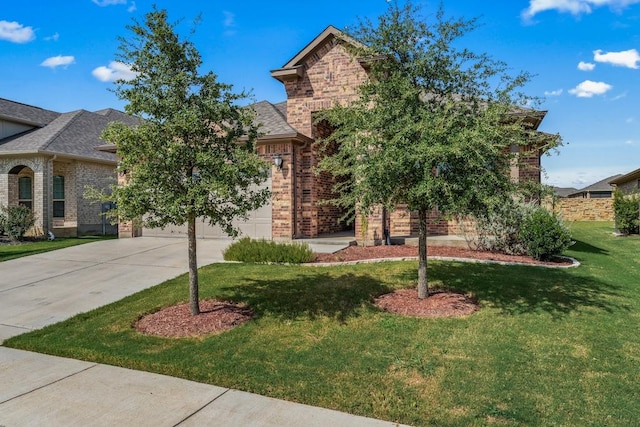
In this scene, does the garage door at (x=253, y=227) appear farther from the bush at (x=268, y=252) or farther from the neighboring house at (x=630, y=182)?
the neighboring house at (x=630, y=182)

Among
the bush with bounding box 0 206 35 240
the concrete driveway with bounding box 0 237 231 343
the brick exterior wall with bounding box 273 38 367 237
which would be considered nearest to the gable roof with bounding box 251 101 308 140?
the brick exterior wall with bounding box 273 38 367 237

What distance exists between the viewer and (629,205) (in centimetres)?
1867

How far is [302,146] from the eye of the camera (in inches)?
547

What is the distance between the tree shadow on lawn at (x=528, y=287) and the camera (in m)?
6.46

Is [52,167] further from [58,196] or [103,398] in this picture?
[103,398]

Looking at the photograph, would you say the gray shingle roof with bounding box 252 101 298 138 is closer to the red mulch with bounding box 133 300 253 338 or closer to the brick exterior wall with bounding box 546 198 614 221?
the red mulch with bounding box 133 300 253 338

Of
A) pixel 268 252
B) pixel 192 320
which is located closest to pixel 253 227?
pixel 268 252

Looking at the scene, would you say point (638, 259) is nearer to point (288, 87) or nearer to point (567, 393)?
point (567, 393)

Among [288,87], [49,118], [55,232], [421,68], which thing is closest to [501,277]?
[421,68]

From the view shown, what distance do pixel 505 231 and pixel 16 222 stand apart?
1785 cm

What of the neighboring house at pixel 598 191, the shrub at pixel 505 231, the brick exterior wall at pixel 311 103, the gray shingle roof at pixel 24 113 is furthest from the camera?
the neighboring house at pixel 598 191

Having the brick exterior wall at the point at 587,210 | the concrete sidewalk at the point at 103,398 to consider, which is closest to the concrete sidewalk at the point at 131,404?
the concrete sidewalk at the point at 103,398

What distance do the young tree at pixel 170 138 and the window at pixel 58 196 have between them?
1592cm

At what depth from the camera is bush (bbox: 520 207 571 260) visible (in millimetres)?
9828
